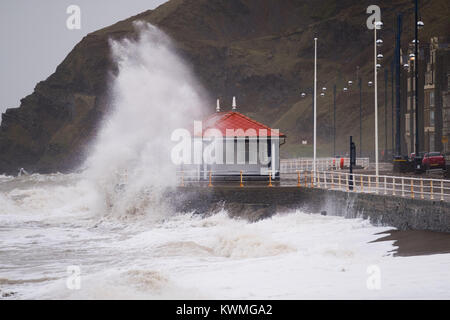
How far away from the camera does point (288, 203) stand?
2936 centimetres

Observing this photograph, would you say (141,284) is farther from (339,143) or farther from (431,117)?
(339,143)

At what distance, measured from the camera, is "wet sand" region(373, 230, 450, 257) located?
15.8 metres

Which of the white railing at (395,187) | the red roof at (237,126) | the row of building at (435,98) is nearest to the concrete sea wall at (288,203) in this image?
the white railing at (395,187)

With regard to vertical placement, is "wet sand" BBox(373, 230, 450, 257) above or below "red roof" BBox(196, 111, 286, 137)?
below

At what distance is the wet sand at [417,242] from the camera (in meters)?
15.8

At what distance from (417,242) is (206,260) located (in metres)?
6.00

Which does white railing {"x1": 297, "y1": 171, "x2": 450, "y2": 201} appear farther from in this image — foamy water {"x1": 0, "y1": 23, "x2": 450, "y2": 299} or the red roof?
the red roof

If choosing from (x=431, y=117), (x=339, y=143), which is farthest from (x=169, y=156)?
(x=339, y=143)

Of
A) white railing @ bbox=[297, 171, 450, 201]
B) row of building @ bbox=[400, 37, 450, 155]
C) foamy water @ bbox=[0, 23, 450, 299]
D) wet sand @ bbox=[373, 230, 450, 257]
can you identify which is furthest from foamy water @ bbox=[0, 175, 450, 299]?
row of building @ bbox=[400, 37, 450, 155]

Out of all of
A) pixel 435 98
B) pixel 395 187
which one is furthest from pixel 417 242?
pixel 435 98

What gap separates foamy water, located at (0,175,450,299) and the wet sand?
0.43m

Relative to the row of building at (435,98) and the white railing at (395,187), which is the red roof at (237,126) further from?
the row of building at (435,98)

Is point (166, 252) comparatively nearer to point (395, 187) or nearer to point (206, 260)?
point (206, 260)

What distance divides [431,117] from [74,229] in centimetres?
5758
